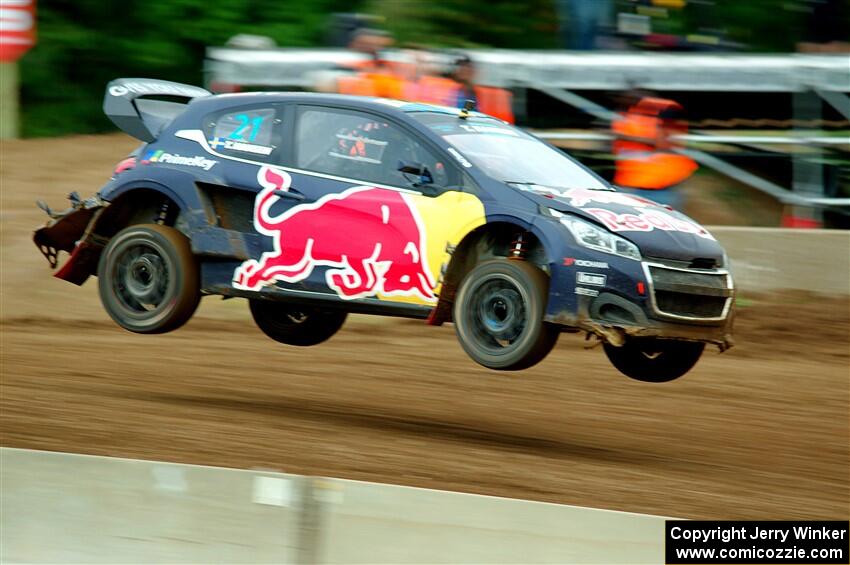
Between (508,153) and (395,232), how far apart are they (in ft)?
3.15

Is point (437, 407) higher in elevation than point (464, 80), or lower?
lower

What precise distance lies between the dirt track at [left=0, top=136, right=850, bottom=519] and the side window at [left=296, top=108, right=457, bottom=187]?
1.70 meters

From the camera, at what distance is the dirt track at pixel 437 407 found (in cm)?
813

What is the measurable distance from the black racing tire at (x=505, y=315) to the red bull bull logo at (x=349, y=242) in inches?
9.9

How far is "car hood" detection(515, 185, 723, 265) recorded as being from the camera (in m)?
7.83

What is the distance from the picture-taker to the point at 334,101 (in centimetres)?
865

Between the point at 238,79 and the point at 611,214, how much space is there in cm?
860

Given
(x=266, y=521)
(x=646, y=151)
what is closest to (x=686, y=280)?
(x=266, y=521)

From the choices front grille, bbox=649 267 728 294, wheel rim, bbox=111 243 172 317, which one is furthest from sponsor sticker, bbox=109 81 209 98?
front grille, bbox=649 267 728 294

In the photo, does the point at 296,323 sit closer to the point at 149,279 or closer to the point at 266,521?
the point at 149,279

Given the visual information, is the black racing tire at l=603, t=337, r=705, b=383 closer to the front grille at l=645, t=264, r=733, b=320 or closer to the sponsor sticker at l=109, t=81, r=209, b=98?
the front grille at l=645, t=264, r=733, b=320

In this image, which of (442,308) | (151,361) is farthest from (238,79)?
(442,308)

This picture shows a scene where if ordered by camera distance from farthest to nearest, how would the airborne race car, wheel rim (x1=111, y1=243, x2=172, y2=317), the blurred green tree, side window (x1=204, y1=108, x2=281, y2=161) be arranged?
the blurred green tree
wheel rim (x1=111, y1=243, x2=172, y2=317)
side window (x1=204, y1=108, x2=281, y2=161)
the airborne race car

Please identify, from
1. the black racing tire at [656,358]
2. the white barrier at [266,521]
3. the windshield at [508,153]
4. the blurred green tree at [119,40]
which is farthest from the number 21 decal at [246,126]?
the blurred green tree at [119,40]
